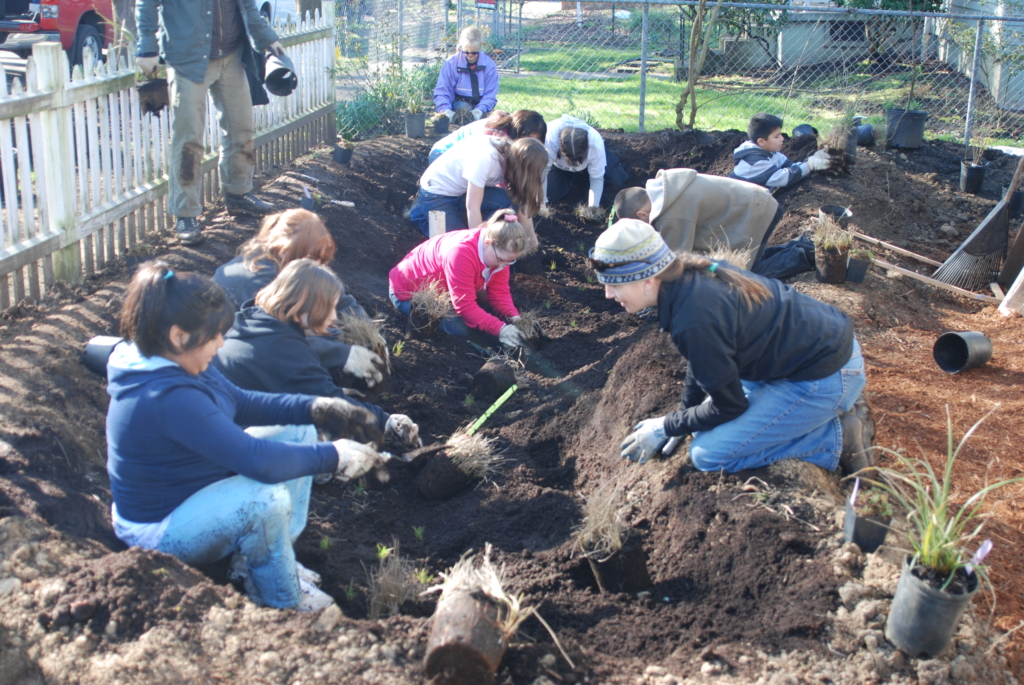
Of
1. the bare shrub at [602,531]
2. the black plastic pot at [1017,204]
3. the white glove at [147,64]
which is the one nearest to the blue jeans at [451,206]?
the white glove at [147,64]

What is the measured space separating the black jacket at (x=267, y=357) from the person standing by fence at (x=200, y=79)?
8.14 feet

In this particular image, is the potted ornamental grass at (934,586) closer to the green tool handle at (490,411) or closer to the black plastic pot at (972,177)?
the green tool handle at (490,411)

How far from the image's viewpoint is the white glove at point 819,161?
779 centimetres

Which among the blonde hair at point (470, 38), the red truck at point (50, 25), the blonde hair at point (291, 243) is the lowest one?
the blonde hair at point (291, 243)

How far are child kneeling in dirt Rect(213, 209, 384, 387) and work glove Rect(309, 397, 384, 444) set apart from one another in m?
0.85

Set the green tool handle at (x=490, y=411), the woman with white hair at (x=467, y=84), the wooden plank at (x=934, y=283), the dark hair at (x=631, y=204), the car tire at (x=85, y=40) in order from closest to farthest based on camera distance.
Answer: the green tool handle at (x=490, y=411) → the dark hair at (x=631, y=204) → the wooden plank at (x=934, y=283) → the woman with white hair at (x=467, y=84) → the car tire at (x=85, y=40)

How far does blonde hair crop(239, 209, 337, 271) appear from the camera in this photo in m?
3.88

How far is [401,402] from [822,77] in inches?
520

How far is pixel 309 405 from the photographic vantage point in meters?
3.01

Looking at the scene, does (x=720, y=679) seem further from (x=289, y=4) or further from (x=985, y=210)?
(x=289, y=4)

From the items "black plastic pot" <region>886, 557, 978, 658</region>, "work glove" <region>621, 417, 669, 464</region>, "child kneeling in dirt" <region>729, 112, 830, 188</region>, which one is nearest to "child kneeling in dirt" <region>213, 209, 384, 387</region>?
"work glove" <region>621, 417, 669, 464</region>

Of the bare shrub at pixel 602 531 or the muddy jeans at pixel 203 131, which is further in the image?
the muddy jeans at pixel 203 131

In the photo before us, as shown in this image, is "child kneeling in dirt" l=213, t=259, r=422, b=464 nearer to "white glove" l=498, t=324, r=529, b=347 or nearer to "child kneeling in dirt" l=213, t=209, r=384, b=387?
"child kneeling in dirt" l=213, t=209, r=384, b=387

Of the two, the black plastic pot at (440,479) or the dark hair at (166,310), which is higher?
the dark hair at (166,310)
